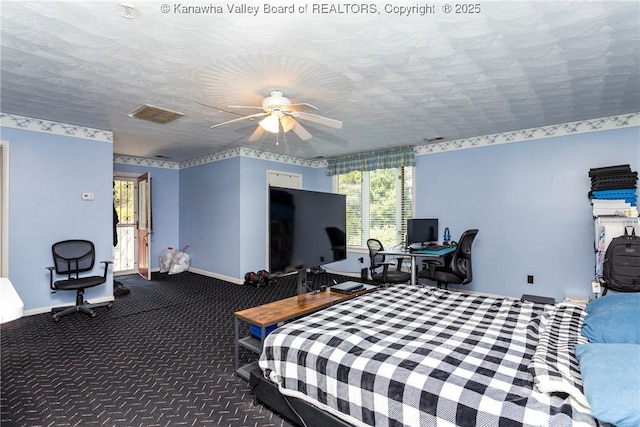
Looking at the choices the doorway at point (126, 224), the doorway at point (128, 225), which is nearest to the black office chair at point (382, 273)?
the doorway at point (128, 225)

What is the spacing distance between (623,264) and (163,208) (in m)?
7.50

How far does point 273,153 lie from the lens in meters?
6.11

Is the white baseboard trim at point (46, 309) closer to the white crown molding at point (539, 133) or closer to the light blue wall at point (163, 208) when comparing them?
the light blue wall at point (163, 208)

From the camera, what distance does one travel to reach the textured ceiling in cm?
193

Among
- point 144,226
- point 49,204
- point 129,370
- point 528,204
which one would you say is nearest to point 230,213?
point 144,226

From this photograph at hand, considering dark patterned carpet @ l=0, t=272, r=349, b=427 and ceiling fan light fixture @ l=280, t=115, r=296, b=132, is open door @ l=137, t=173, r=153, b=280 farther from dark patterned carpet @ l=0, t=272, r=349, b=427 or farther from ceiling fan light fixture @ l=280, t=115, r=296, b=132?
ceiling fan light fixture @ l=280, t=115, r=296, b=132

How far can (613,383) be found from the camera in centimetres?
110

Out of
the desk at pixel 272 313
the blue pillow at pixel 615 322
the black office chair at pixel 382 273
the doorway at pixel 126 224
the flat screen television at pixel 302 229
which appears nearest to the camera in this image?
the blue pillow at pixel 615 322

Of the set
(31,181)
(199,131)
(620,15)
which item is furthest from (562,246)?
(31,181)

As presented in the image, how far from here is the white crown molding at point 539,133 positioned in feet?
12.4

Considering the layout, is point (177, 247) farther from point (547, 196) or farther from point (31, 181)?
point (547, 196)

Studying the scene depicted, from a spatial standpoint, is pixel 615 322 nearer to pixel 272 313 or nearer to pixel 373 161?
pixel 272 313

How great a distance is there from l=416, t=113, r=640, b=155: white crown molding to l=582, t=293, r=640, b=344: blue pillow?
3.05 m

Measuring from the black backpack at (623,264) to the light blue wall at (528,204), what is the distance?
64cm
